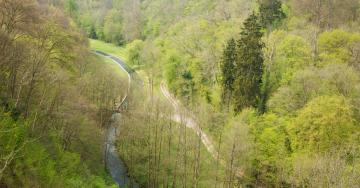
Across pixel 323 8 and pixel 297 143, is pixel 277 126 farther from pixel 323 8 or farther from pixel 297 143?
pixel 323 8

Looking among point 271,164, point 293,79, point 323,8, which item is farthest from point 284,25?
point 271,164

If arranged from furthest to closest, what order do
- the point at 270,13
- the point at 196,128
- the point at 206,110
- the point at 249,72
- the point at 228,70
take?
the point at 270,13 < the point at 228,70 < the point at 206,110 < the point at 249,72 < the point at 196,128

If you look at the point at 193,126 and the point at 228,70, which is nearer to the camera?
the point at 193,126

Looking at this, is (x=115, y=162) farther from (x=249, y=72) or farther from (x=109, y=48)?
(x=109, y=48)

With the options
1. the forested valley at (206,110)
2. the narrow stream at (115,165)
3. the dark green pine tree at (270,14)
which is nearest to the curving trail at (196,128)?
the forested valley at (206,110)

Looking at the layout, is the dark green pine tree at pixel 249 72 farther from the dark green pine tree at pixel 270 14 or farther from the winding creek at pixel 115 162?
the winding creek at pixel 115 162

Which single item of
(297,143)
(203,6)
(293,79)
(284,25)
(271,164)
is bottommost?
(271,164)

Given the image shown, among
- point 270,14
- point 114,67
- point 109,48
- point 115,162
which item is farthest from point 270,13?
point 109,48
